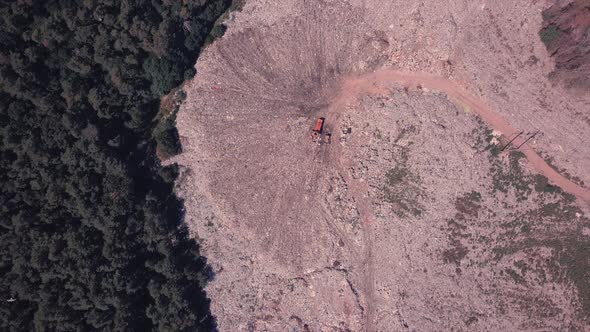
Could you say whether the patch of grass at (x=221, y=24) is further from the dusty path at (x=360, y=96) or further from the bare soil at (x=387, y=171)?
the dusty path at (x=360, y=96)

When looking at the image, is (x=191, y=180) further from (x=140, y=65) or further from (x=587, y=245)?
(x=587, y=245)

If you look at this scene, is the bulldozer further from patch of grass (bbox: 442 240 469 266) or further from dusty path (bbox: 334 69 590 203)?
patch of grass (bbox: 442 240 469 266)

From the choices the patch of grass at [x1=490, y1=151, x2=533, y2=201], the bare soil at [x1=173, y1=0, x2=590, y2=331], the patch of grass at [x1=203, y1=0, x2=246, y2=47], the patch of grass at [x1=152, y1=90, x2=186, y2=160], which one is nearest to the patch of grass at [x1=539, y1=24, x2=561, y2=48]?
the bare soil at [x1=173, y1=0, x2=590, y2=331]

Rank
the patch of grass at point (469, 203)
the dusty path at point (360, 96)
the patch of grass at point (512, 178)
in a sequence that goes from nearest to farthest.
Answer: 1. the patch of grass at point (512, 178)
2. the patch of grass at point (469, 203)
3. the dusty path at point (360, 96)

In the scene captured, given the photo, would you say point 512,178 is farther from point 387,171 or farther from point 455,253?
point 387,171

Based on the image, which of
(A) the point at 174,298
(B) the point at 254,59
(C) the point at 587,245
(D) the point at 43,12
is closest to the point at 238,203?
(A) the point at 174,298

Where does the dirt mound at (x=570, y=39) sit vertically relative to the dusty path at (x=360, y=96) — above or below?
above

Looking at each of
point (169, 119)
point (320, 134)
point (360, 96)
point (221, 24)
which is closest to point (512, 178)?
point (360, 96)

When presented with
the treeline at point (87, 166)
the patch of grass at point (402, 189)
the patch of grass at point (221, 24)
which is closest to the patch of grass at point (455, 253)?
the patch of grass at point (402, 189)
